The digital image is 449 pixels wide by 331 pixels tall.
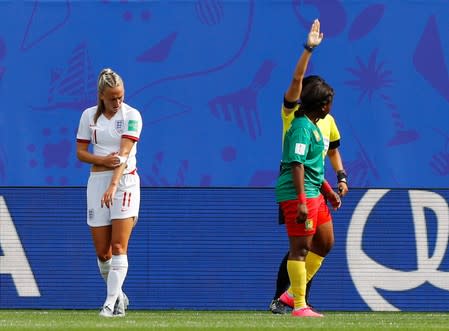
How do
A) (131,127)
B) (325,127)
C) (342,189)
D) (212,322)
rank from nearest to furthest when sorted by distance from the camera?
(212,322)
(131,127)
(325,127)
(342,189)

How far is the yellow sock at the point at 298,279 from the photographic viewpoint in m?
8.42

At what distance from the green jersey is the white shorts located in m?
0.94

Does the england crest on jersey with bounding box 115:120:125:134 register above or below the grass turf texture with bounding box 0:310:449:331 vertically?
above

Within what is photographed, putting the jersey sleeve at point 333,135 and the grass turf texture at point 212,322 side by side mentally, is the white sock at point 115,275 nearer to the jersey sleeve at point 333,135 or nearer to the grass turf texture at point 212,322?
the grass turf texture at point 212,322

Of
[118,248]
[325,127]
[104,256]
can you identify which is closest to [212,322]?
[118,248]

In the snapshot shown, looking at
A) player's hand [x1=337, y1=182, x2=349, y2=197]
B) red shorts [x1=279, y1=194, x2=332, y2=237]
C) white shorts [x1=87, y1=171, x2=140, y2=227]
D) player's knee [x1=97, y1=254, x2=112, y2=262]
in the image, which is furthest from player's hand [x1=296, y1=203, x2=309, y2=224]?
player's knee [x1=97, y1=254, x2=112, y2=262]

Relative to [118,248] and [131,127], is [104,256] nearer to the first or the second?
[118,248]

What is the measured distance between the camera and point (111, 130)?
27.8ft

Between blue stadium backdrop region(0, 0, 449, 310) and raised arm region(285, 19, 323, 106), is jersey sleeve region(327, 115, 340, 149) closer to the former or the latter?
raised arm region(285, 19, 323, 106)

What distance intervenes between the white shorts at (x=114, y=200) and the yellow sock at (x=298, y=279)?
107cm

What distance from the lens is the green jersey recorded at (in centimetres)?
830

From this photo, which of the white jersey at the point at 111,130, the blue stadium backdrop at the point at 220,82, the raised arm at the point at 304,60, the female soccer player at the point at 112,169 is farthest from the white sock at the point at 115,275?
the blue stadium backdrop at the point at 220,82

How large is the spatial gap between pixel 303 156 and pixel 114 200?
4.08 feet

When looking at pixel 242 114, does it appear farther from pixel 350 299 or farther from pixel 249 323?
pixel 249 323
